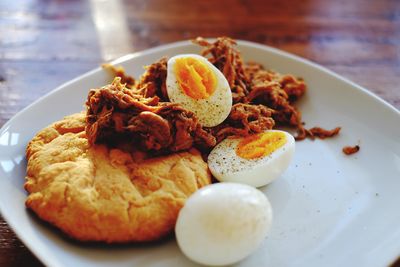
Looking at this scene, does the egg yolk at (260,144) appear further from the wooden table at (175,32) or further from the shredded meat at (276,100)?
the wooden table at (175,32)

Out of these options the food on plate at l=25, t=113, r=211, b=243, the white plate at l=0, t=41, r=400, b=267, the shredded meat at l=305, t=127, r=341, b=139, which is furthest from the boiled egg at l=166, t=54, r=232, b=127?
the shredded meat at l=305, t=127, r=341, b=139

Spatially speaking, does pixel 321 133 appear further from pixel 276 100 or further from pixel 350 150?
pixel 276 100

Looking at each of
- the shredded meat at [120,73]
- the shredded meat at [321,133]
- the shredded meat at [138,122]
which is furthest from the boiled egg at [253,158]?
the shredded meat at [120,73]

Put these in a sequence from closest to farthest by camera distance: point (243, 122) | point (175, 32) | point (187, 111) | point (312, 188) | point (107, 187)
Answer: point (107, 187), point (187, 111), point (312, 188), point (243, 122), point (175, 32)

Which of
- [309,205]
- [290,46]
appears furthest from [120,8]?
[309,205]

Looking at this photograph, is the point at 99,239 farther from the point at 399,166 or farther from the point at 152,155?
the point at 399,166

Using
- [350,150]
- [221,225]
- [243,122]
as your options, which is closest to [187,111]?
[243,122]
